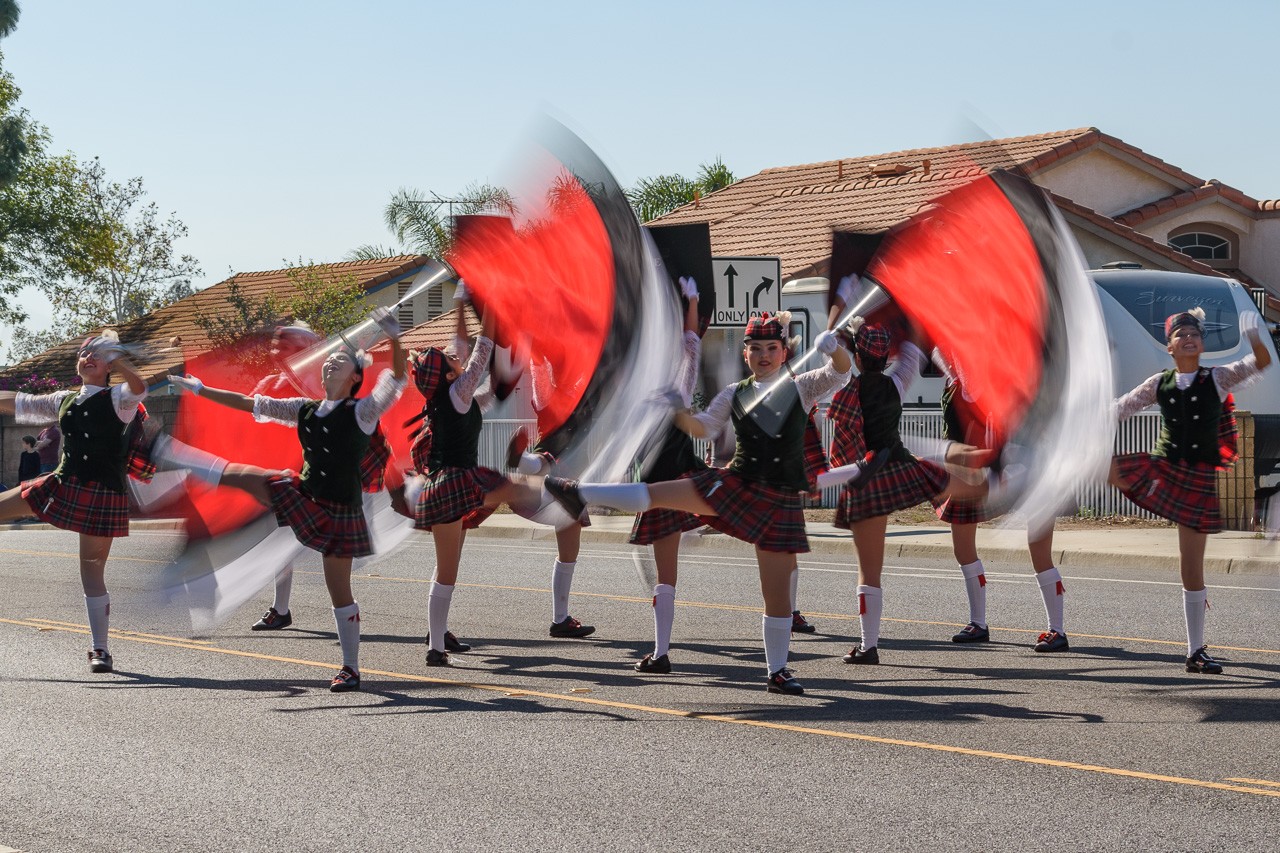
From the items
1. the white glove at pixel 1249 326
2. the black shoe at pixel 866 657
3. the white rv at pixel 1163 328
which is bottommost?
the black shoe at pixel 866 657

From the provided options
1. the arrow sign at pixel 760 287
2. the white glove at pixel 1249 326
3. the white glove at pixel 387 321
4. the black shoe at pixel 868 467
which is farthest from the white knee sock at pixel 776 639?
the arrow sign at pixel 760 287

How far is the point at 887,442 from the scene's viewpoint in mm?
9477

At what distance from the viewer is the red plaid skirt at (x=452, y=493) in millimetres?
9203

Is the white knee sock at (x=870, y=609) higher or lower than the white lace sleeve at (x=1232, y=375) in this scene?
lower

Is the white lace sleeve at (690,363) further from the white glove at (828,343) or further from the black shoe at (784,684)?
the black shoe at (784,684)

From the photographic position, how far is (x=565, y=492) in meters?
8.24

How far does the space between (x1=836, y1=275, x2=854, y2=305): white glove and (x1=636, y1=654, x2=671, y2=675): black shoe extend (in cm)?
224

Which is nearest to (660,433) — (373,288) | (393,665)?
(393,665)

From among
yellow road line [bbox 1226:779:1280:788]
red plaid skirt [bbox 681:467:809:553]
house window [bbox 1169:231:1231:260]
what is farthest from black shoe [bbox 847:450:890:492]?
house window [bbox 1169:231:1231:260]

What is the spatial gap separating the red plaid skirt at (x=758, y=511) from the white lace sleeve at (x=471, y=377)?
1.57m

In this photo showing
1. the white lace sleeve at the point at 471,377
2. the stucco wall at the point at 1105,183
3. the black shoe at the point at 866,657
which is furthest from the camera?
the stucco wall at the point at 1105,183

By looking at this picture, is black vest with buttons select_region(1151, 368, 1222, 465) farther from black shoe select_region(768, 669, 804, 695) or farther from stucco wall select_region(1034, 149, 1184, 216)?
stucco wall select_region(1034, 149, 1184, 216)

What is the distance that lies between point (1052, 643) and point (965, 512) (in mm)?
930

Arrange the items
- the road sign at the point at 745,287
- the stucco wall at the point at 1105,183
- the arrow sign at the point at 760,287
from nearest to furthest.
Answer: the road sign at the point at 745,287 → the arrow sign at the point at 760,287 → the stucco wall at the point at 1105,183
